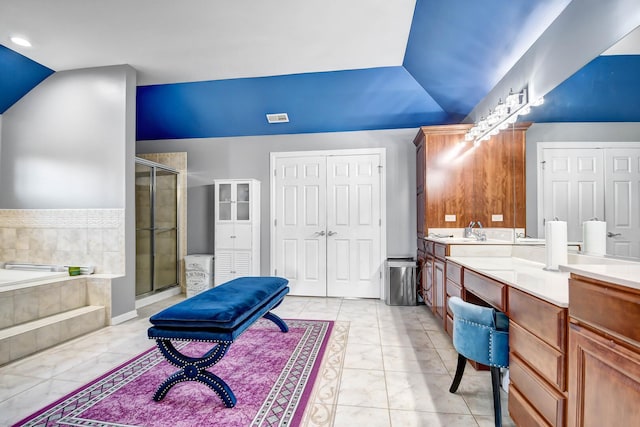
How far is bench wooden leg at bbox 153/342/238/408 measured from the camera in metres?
1.85

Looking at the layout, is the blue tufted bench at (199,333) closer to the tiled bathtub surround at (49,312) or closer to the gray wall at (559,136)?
the tiled bathtub surround at (49,312)

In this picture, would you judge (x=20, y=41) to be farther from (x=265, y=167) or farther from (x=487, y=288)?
Answer: (x=487, y=288)

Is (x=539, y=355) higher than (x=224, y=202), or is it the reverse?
(x=224, y=202)

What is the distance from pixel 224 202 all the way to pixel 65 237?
1.90 m

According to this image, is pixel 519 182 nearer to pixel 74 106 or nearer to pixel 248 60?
pixel 248 60

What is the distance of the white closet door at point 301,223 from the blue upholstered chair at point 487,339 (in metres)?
2.93

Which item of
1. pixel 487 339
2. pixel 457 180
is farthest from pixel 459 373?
pixel 457 180

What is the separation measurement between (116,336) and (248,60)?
3248 mm

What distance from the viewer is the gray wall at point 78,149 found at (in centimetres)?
344

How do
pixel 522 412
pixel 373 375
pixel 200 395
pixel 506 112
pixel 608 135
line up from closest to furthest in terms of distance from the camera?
1. pixel 522 412
2. pixel 608 135
3. pixel 200 395
4. pixel 373 375
5. pixel 506 112

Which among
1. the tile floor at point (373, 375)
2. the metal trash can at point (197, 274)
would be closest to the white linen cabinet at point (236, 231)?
the metal trash can at point (197, 274)

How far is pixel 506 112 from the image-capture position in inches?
101

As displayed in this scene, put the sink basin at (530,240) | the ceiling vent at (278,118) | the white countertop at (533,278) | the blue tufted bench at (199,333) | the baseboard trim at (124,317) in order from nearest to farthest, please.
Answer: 1. the white countertop at (533,278)
2. the blue tufted bench at (199,333)
3. the sink basin at (530,240)
4. the baseboard trim at (124,317)
5. the ceiling vent at (278,118)

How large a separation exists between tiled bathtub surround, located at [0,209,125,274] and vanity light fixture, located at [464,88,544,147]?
395 cm
